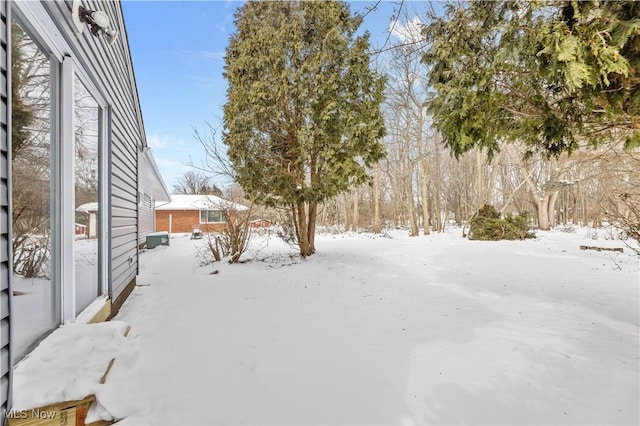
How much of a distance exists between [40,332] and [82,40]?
2376 mm

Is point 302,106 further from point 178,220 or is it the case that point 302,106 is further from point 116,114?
point 178,220

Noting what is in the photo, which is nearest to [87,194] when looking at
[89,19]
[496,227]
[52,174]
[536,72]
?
[52,174]

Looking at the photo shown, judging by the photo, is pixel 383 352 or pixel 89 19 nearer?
pixel 89 19

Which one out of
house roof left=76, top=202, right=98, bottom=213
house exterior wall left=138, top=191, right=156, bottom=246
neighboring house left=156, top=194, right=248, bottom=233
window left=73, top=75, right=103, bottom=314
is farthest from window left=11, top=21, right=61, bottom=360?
neighboring house left=156, top=194, right=248, bottom=233

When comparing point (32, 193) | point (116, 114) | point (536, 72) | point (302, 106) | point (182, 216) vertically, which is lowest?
point (32, 193)

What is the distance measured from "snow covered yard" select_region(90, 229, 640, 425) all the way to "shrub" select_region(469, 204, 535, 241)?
6180 mm

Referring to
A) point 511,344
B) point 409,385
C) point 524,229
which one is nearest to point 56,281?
point 409,385

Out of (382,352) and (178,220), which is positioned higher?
(178,220)

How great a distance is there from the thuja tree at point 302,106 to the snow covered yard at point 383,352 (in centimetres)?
275

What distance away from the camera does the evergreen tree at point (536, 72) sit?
228 cm

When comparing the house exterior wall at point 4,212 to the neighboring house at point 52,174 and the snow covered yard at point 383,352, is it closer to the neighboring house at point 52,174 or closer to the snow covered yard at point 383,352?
the neighboring house at point 52,174

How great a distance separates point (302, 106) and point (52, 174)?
6144mm

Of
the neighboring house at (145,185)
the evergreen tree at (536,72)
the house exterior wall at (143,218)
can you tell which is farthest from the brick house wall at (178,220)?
the evergreen tree at (536,72)

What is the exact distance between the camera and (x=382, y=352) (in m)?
3.09
